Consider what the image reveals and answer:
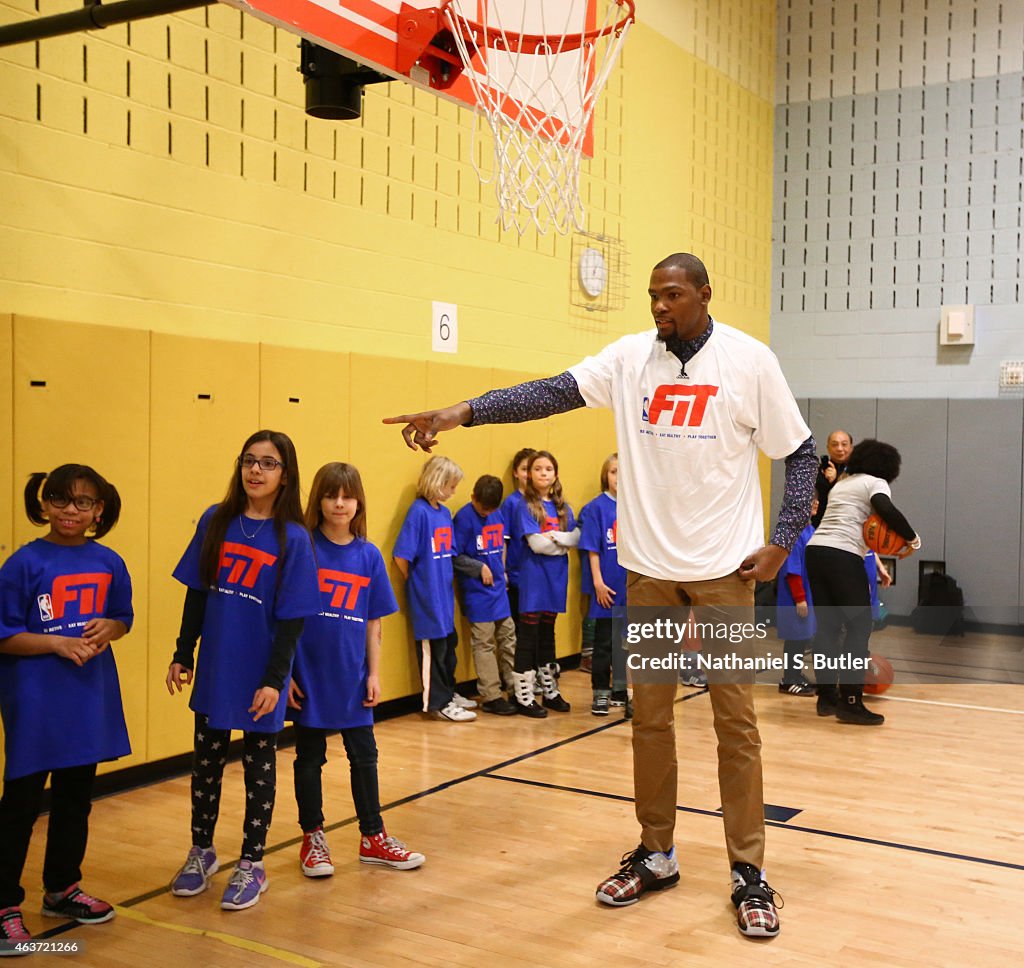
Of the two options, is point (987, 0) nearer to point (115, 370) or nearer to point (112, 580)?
point (115, 370)

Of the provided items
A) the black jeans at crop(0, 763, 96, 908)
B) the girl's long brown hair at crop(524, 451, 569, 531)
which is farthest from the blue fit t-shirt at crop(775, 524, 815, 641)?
the black jeans at crop(0, 763, 96, 908)

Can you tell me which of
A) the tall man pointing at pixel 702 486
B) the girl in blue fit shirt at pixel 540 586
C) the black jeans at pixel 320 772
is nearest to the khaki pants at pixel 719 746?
the tall man pointing at pixel 702 486

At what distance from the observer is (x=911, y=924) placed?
3494 millimetres

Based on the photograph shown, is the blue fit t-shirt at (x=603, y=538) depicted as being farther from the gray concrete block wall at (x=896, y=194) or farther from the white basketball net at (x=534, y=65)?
the gray concrete block wall at (x=896, y=194)

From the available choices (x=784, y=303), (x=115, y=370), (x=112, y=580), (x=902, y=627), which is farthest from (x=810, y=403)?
(x=112, y=580)

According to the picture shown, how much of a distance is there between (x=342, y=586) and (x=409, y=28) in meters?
2.17

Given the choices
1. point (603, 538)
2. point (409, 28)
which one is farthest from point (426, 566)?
point (409, 28)

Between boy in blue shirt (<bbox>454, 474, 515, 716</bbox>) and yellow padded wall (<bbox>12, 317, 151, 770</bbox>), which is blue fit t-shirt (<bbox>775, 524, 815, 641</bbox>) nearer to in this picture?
boy in blue shirt (<bbox>454, 474, 515, 716</bbox>)

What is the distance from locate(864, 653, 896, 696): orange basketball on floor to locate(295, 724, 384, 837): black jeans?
13.0ft

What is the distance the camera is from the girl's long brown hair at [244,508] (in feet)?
12.0

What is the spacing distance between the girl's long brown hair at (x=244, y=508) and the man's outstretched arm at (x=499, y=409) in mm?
442

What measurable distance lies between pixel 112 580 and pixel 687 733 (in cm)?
342

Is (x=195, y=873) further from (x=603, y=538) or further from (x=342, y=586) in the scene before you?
(x=603, y=538)

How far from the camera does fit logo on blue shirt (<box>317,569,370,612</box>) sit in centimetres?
404
